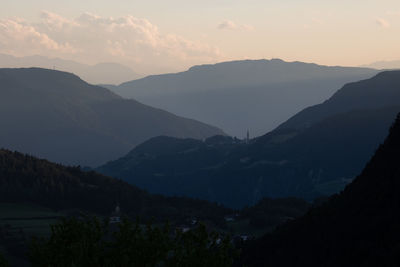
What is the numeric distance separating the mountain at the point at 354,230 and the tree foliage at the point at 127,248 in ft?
209

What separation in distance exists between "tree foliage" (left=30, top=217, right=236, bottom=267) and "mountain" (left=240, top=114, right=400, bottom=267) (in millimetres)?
63788

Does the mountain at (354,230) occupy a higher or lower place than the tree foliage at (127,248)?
lower

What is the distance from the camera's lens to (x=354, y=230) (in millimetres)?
143000

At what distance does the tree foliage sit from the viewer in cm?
4862

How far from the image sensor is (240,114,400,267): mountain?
12975 centimetres

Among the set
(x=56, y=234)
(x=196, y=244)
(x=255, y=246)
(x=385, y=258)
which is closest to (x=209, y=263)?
(x=196, y=244)

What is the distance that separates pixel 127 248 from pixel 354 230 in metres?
101

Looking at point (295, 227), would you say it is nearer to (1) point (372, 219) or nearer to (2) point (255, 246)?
(2) point (255, 246)

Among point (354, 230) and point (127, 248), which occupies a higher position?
point (127, 248)

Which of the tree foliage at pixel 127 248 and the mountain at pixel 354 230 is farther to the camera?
the mountain at pixel 354 230

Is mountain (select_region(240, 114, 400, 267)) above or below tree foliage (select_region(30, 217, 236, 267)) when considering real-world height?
below

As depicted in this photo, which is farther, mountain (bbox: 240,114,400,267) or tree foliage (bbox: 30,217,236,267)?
mountain (bbox: 240,114,400,267)

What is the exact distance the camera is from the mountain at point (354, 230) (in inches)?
5108

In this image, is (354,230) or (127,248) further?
(354,230)
